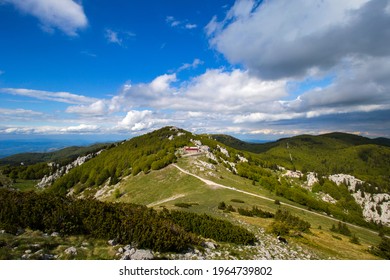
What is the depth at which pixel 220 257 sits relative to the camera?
509 inches

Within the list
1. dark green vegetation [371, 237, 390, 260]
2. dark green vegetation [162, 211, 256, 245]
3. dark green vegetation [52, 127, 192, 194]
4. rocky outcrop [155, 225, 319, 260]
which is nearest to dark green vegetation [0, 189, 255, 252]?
rocky outcrop [155, 225, 319, 260]

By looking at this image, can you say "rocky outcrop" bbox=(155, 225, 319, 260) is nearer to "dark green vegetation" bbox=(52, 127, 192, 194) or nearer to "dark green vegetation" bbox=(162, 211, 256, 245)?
"dark green vegetation" bbox=(162, 211, 256, 245)

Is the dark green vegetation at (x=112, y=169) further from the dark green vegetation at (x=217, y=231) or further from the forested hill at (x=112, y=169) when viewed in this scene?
the dark green vegetation at (x=217, y=231)

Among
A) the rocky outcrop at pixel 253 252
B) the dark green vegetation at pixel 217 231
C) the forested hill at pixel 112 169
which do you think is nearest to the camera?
the rocky outcrop at pixel 253 252

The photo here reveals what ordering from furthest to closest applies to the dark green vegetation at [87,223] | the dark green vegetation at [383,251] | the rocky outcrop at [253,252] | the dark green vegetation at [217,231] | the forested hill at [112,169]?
the forested hill at [112,169] → the dark green vegetation at [383,251] → the dark green vegetation at [217,231] → the rocky outcrop at [253,252] → the dark green vegetation at [87,223]

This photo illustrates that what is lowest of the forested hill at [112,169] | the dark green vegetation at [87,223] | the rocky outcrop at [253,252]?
the forested hill at [112,169]

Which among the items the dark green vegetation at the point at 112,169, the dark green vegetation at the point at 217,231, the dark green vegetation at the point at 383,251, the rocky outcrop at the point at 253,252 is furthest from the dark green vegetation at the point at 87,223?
the dark green vegetation at the point at 112,169

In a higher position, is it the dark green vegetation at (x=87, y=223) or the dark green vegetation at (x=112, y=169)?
the dark green vegetation at (x=87, y=223)

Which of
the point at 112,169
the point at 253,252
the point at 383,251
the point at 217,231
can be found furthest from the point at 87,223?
the point at 112,169

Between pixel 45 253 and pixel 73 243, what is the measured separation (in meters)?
1.48

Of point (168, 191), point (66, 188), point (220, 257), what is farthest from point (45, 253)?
point (66, 188)

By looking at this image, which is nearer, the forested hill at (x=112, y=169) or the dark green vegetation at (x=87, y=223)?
the dark green vegetation at (x=87, y=223)
